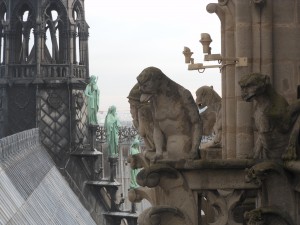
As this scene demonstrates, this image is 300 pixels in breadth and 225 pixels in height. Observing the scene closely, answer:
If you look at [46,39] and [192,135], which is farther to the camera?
[46,39]

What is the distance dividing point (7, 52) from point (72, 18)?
13.9ft

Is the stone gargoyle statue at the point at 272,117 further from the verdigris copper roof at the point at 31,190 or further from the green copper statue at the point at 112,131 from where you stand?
the green copper statue at the point at 112,131

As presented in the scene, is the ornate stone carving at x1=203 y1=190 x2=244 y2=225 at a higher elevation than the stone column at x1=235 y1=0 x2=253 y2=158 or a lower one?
lower

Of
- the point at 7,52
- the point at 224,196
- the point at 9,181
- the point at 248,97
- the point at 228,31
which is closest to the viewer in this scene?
the point at 248,97

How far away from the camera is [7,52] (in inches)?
2621

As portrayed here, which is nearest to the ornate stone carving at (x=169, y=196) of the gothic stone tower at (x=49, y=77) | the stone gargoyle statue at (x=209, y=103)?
the stone gargoyle statue at (x=209, y=103)

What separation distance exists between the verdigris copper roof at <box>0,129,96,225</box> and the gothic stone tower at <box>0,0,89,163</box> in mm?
6004

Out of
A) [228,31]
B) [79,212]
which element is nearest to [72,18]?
[79,212]

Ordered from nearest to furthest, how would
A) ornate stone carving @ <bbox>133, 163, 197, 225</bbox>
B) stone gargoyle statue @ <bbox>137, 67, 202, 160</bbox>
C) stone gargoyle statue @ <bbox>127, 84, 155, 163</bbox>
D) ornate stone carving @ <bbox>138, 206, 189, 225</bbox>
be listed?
ornate stone carving @ <bbox>133, 163, 197, 225</bbox>
ornate stone carving @ <bbox>138, 206, 189, 225</bbox>
stone gargoyle statue @ <bbox>137, 67, 202, 160</bbox>
stone gargoyle statue @ <bbox>127, 84, 155, 163</bbox>

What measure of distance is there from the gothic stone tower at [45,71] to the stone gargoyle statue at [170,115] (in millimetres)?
52247

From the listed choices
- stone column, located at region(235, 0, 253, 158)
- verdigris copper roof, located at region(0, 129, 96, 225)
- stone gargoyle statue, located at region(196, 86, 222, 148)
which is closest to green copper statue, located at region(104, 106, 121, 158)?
verdigris copper roof, located at region(0, 129, 96, 225)

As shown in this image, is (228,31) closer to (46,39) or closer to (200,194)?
(200,194)

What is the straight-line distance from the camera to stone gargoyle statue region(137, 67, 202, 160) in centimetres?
1376

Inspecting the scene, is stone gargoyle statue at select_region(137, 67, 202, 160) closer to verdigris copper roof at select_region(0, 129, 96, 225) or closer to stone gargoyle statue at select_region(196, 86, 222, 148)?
stone gargoyle statue at select_region(196, 86, 222, 148)
